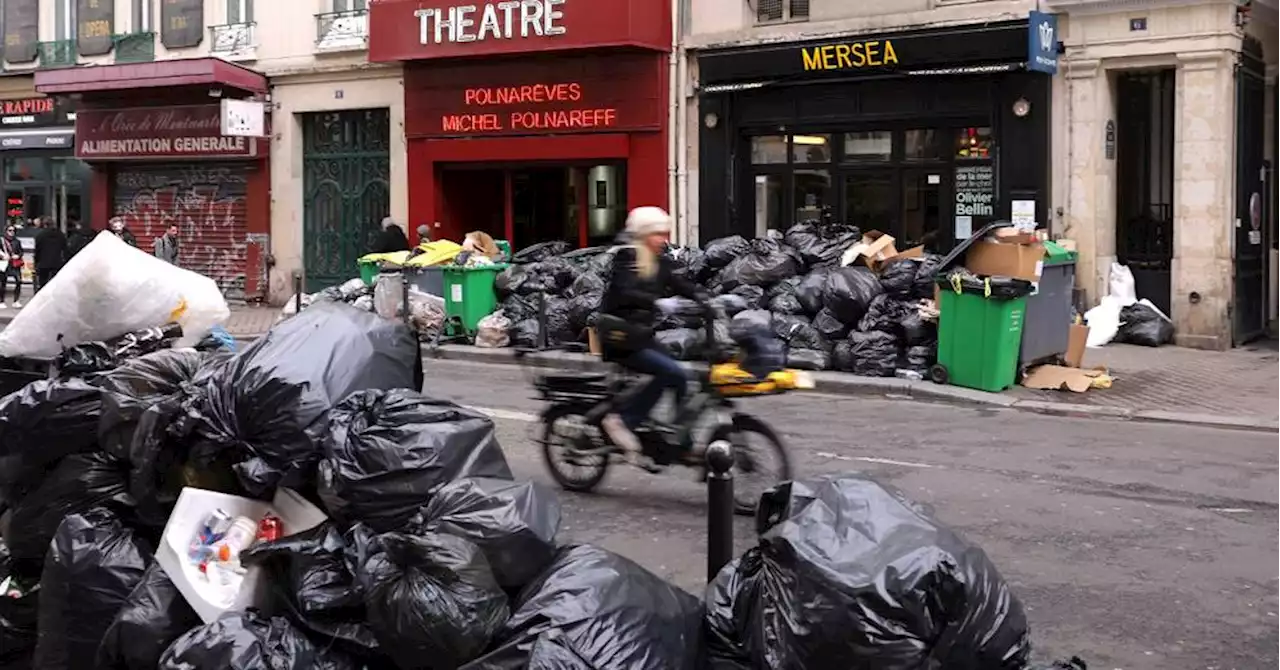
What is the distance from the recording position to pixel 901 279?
13273 mm

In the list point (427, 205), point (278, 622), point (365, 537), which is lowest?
point (278, 622)

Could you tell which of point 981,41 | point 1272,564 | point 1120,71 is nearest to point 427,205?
point 981,41

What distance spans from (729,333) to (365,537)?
11.3 feet

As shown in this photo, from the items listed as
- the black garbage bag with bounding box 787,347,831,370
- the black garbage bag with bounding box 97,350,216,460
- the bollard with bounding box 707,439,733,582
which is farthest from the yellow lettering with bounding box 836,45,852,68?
the bollard with bounding box 707,439,733,582

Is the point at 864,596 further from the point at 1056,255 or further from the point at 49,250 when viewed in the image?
the point at 49,250

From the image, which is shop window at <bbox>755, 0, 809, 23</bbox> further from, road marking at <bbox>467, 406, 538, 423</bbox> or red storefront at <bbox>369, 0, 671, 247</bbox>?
road marking at <bbox>467, 406, 538, 423</bbox>

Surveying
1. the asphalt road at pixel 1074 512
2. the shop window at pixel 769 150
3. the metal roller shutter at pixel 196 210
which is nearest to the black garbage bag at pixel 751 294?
the asphalt road at pixel 1074 512

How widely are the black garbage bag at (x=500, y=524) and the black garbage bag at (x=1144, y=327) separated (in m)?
13.0

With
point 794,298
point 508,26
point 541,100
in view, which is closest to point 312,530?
point 794,298

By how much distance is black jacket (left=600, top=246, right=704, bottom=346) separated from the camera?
22.9 feet

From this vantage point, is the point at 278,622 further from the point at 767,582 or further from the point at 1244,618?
the point at 1244,618

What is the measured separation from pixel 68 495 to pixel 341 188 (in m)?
18.5

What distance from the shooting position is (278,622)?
3.87m

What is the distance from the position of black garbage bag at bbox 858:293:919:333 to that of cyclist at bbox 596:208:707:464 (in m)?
6.44
